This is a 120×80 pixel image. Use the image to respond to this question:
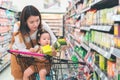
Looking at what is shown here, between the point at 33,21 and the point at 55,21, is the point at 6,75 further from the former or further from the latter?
the point at 55,21

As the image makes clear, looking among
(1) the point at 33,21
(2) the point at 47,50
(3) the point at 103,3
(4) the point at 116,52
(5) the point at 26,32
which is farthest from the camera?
(3) the point at 103,3

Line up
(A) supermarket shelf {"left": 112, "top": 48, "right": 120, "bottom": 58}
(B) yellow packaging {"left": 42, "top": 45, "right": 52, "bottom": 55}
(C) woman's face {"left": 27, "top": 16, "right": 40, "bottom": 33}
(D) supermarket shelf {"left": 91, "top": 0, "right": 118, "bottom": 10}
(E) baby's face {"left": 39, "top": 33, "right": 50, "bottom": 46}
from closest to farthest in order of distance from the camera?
(A) supermarket shelf {"left": 112, "top": 48, "right": 120, "bottom": 58} → (B) yellow packaging {"left": 42, "top": 45, "right": 52, "bottom": 55} → (C) woman's face {"left": 27, "top": 16, "right": 40, "bottom": 33} → (E) baby's face {"left": 39, "top": 33, "right": 50, "bottom": 46} → (D) supermarket shelf {"left": 91, "top": 0, "right": 118, "bottom": 10}

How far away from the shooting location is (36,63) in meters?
2.96

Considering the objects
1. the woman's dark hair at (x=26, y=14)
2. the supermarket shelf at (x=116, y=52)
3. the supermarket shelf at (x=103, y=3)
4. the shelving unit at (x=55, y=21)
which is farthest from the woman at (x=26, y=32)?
the shelving unit at (x=55, y=21)

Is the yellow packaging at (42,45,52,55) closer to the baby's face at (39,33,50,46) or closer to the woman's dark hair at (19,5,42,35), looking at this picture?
the baby's face at (39,33,50,46)

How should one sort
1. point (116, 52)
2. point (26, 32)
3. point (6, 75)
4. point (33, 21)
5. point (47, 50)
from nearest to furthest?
point (116, 52) < point (47, 50) < point (33, 21) < point (26, 32) < point (6, 75)

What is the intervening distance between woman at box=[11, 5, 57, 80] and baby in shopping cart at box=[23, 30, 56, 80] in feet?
0.27

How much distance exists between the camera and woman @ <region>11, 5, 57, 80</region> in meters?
2.98

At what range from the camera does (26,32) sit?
3.12 meters

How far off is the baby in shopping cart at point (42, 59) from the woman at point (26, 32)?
0.27ft

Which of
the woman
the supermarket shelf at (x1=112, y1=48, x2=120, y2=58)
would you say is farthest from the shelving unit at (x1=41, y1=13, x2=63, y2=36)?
the supermarket shelf at (x1=112, y1=48, x2=120, y2=58)

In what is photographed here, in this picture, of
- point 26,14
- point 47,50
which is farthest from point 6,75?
point 47,50

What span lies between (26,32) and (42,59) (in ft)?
1.53

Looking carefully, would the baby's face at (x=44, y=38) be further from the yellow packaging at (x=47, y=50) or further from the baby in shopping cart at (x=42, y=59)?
the yellow packaging at (x=47, y=50)
